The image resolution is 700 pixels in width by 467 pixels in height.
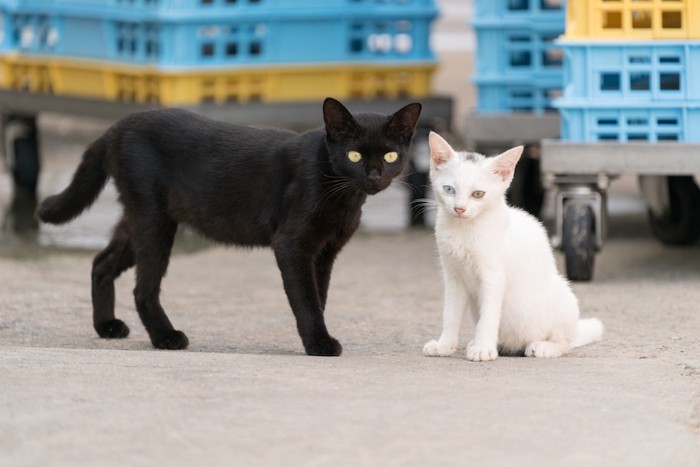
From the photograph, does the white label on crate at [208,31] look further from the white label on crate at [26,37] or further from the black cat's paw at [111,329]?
the black cat's paw at [111,329]

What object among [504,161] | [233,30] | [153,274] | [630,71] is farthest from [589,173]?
[233,30]

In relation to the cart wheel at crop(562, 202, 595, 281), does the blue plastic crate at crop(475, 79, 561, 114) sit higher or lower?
higher

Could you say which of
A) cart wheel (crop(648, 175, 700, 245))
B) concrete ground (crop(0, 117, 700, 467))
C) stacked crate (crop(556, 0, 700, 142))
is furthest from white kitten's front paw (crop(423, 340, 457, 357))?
cart wheel (crop(648, 175, 700, 245))

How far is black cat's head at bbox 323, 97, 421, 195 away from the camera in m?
4.80

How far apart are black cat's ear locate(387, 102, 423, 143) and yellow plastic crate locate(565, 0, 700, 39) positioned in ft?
6.75

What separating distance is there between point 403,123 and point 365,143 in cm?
16

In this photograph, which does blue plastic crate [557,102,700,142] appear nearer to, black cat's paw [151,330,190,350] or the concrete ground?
the concrete ground

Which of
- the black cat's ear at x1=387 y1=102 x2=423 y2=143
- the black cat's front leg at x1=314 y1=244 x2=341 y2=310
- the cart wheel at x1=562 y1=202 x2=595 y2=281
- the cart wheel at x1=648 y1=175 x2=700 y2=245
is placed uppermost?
the black cat's ear at x1=387 y1=102 x2=423 y2=143

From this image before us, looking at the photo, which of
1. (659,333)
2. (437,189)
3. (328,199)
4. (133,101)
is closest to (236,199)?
(328,199)

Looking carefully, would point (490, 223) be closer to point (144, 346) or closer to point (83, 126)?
point (144, 346)

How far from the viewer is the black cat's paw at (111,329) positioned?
556 centimetres

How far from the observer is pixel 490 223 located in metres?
4.74

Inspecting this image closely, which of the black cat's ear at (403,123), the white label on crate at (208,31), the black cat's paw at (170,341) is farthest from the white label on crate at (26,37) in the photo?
the black cat's ear at (403,123)

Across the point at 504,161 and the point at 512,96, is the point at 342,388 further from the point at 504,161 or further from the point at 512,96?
the point at 512,96
